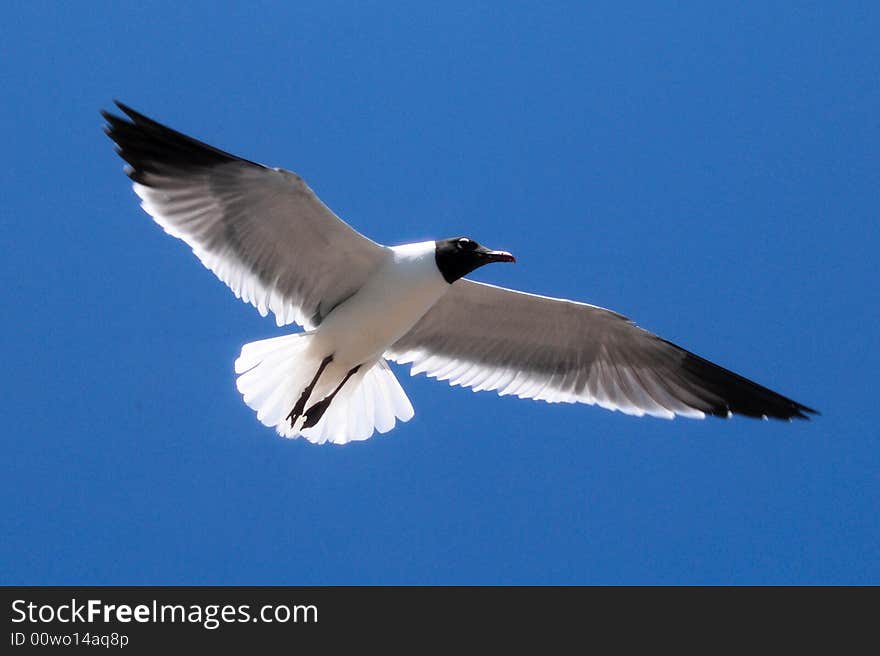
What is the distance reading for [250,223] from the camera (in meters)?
6.59

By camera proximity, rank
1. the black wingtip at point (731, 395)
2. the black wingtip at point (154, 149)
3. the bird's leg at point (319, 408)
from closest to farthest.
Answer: the black wingtip at point (154, 149) < the bird's leg at point (319, 408) < the black wingtip at point (731, 395)

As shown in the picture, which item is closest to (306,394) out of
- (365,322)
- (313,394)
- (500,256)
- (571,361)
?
(313,394)

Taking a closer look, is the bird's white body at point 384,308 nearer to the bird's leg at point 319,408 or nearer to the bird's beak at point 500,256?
the bird's leg at point 319,408

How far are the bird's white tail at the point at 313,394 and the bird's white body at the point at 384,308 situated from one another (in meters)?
0.13

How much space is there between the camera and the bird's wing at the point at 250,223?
638 centimetres

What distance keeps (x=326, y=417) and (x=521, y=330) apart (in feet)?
3.97

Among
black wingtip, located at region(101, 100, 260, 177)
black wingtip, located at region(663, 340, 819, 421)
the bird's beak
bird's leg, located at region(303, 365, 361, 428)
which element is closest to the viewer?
black wingtip, located at region(101, 100, 260, 177)

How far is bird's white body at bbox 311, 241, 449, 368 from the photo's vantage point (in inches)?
259

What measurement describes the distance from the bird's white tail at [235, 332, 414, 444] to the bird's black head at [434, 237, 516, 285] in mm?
734

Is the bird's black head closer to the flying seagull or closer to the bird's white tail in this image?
the flying seagull

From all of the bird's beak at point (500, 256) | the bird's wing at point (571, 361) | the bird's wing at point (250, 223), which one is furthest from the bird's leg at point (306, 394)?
the bird's beak at point (500, 256)

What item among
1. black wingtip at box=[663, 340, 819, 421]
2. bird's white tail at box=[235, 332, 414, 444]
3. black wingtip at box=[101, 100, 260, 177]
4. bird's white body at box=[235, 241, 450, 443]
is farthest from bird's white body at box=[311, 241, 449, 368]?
black wingtip at box=[663, 340, 819, 421]
